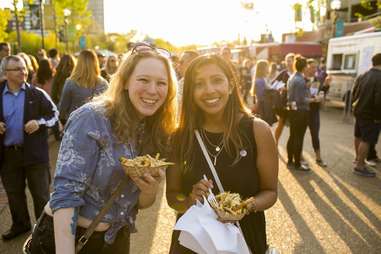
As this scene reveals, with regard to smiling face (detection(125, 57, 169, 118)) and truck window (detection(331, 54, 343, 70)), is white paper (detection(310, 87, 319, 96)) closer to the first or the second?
smiling face (detection(125, 57, 169, 118))

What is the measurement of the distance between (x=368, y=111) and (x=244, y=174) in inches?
219

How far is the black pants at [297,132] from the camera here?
7418 mm

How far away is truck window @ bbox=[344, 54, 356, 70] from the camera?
648 inches

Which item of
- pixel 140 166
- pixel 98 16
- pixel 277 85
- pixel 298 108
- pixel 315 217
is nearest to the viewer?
pixel 140 166

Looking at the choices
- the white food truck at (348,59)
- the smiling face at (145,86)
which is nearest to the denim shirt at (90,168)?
the smiling face at (145,86)

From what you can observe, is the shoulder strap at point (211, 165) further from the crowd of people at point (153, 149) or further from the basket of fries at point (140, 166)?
the basket of fries at point (140, 166)

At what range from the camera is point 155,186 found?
1.97m

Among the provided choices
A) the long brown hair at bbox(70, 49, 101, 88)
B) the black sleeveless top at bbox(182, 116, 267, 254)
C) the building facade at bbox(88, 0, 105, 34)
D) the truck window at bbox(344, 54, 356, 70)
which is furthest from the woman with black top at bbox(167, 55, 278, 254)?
Result: the building facade at bbox(88, 0, 105, 34)

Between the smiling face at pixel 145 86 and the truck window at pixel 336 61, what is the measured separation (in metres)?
18.2

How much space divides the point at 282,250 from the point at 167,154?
2.67 meters

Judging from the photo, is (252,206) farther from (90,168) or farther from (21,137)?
(21,137)

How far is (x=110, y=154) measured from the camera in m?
1.83

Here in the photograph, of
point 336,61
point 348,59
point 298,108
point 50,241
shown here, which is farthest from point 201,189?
point 336,61

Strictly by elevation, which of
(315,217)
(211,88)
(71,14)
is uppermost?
(71,14)
